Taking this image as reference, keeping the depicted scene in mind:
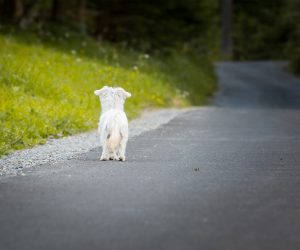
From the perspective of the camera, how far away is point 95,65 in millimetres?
26688

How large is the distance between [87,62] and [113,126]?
15.9 m

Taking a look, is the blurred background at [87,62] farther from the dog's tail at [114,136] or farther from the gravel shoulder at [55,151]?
the dog's tail at [114,136]

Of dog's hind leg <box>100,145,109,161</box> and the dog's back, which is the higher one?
the dog's back

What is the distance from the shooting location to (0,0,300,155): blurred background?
17.9 meters

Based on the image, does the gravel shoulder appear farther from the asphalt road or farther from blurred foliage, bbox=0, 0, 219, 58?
blurred foliage, bbox=0, 0, 219, 58

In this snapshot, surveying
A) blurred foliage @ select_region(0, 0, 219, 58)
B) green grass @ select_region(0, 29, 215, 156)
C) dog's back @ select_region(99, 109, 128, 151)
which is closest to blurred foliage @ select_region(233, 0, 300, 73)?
blurred foliage @ select_region(0, 0, 219, 58)

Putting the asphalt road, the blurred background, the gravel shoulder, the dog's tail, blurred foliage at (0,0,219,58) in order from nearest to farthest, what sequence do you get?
the asphalt road < the dog's tail < the gravel shoulder < the blurred background < blurred foliage at (0,0,219,58)

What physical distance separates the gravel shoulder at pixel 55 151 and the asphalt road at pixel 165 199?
444mm

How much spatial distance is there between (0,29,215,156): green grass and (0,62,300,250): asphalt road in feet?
7.78

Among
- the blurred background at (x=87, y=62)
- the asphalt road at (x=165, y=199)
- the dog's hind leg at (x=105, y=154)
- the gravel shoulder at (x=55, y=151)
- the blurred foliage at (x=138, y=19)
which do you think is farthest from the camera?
the blurred foliage at (x=138, y=19)

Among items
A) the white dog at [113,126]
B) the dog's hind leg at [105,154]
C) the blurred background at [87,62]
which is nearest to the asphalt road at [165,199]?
the dog's hind leg at [105,154]

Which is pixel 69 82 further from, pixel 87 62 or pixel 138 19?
pixel 138 19

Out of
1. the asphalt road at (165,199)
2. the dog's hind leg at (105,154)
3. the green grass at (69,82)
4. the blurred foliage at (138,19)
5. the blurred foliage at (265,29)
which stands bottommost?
the asphalt road at (165,199)

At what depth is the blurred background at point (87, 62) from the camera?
17.9m
